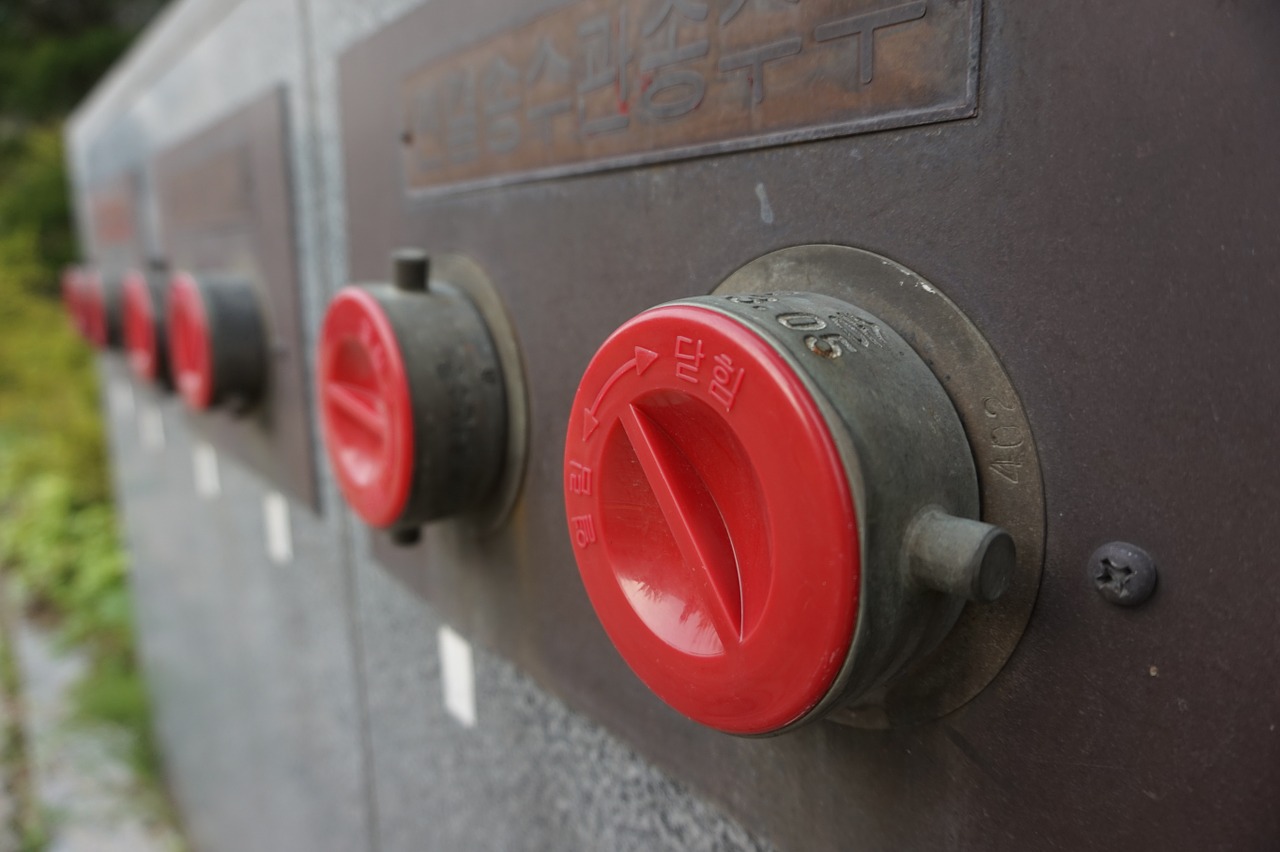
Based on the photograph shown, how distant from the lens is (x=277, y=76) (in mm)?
1017

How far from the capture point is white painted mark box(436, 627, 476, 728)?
31.0 inches

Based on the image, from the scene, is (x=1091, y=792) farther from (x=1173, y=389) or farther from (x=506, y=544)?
(x=506, y=544)

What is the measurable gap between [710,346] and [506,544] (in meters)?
0.38

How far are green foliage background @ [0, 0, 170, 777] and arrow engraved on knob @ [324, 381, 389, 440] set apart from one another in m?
2.39

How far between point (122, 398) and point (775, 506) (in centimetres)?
243

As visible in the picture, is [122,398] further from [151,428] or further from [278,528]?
[278,528]

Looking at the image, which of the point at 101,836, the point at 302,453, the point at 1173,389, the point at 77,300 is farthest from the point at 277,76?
the point at 101,836

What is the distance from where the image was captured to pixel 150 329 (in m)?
1.35

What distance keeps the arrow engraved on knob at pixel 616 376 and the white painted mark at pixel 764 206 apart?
11 centimetres

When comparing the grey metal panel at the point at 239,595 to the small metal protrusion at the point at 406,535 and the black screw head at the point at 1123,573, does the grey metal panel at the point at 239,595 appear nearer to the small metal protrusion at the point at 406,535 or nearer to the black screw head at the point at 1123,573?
the small metal protrusion at the point at 406,535

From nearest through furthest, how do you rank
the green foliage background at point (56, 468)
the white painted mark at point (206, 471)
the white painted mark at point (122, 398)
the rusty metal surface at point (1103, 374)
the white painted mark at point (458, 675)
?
the rusty metal surface at point (1103, 374), the white painted mark at point (458, 675), the white painted mark at point (206, 471), the white painted mark at point (122, 398), the green foliage background at point (56, 468)

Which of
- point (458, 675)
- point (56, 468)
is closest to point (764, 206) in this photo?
point (458, 675)

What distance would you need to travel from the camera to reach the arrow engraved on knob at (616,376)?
14.8 inches

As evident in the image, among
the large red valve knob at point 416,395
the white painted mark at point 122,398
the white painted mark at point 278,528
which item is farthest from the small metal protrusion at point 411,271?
the white painted mark at point 122,398
